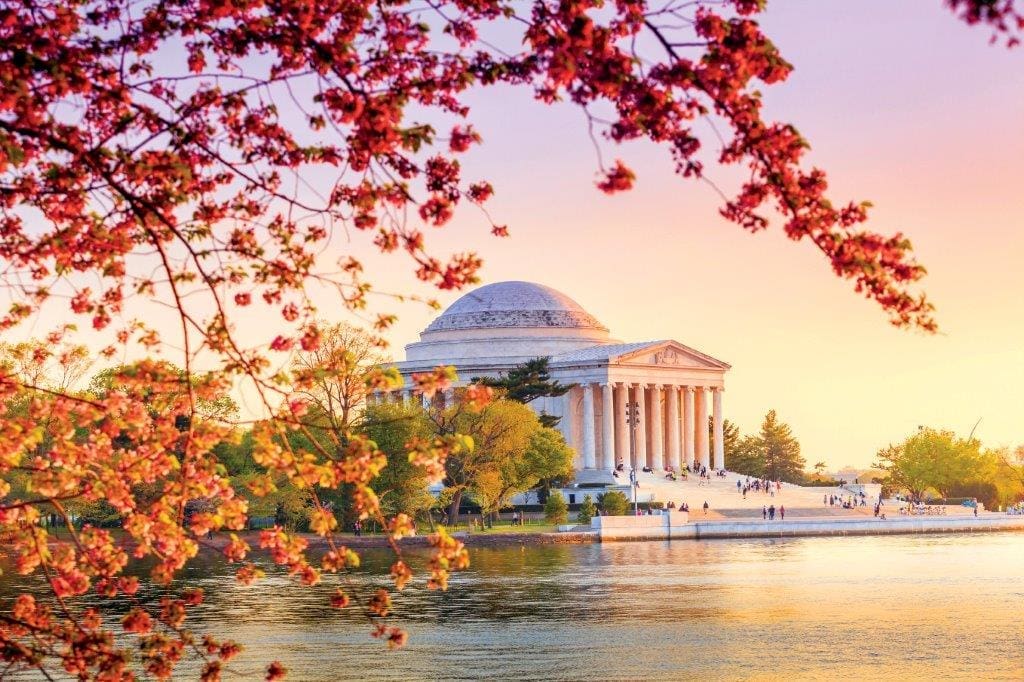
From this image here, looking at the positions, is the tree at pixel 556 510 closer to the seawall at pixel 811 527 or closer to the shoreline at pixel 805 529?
the seawall at pixel 811 527

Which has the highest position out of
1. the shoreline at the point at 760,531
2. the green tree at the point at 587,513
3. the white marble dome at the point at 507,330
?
the white marble dome at the point at 507,330

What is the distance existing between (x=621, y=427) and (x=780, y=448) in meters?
34.9

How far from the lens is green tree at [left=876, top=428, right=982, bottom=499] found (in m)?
148

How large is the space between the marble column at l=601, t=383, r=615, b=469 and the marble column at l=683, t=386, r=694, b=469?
8.87 metres

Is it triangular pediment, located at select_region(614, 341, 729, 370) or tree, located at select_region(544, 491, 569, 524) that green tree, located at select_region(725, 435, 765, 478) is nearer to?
triangular pediment, located at select_region(614, 341, 729, 370)

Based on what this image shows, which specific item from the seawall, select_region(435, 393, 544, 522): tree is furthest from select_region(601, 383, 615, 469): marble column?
select_region(435, 393, 544, 522): tree

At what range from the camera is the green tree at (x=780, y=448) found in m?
182

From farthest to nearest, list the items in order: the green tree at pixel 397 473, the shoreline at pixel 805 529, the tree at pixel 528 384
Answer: the tree at pixel 528 384 → the shoreline at pixel 805 529 → the green tree at pixel 397 473

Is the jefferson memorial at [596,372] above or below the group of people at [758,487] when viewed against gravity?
above

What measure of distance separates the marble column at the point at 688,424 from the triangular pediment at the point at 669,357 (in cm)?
322

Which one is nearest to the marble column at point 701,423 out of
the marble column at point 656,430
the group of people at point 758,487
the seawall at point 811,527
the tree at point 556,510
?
the marble column at point 656,430

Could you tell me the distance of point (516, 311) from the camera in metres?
166

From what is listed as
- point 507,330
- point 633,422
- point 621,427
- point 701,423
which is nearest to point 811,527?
point 621,427

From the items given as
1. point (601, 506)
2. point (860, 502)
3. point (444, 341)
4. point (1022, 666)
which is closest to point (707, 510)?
point (601, 506)
